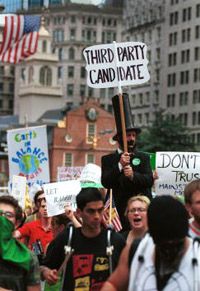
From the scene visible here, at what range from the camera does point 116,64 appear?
1142cm

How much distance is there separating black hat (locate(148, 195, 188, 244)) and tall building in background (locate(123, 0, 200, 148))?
377ft

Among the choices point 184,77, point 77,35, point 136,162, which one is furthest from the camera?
point 77,35

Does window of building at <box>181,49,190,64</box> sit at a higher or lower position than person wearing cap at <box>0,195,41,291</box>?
higher

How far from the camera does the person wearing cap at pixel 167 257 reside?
6.08 m

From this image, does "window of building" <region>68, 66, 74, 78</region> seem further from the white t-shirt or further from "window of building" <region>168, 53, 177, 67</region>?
the white t-shirt

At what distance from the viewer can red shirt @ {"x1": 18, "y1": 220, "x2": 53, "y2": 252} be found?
11602 millimetres

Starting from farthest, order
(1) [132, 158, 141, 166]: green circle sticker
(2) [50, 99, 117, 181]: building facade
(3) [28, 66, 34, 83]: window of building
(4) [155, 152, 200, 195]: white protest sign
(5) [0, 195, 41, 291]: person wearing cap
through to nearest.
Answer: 1. (3) [28, 66, 34, 83]: window of building
2. (2) [50, 99, 117, 181]: building facade
3. (4) [155, 152, 200, 195]: white protest sign
4. (1) [132, 158, 141, 166]: green circle sticker
5. (5) [0, 195, 41, 291]: person wearing cap

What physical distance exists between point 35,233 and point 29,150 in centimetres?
567

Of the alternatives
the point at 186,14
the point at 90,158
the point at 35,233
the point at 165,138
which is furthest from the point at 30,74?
the point at 35,233

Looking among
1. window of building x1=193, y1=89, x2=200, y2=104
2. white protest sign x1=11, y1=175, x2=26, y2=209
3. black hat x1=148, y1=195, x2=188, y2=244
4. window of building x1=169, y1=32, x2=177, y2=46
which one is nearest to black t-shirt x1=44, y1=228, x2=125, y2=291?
black hat x1=148, y1=195, x2=188, y2=244

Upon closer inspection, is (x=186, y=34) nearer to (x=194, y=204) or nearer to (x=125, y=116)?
(x=125, y=116)

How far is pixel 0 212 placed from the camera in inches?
316

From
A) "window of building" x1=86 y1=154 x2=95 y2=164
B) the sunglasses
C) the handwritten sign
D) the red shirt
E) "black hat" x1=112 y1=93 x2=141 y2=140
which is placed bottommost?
the red shirt

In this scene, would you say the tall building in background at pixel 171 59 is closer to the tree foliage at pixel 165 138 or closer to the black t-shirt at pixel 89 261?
the tree foliage at pixel 165 138
